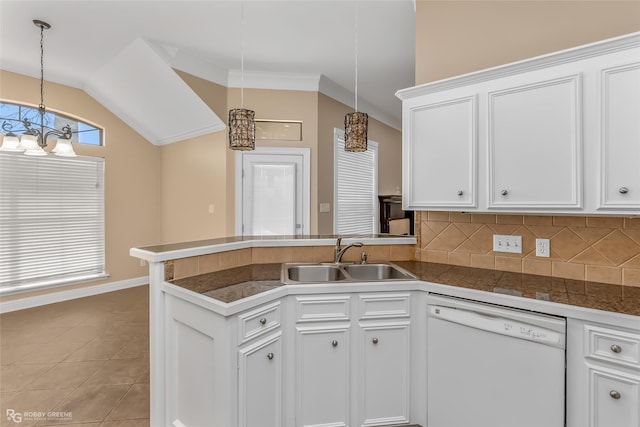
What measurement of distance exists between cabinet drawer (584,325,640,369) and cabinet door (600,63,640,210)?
2.02ft

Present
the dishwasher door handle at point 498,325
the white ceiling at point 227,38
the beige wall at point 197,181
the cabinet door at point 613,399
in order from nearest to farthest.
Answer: the cabinet door at point 613,399
the dishwasher door handle at point 498,325
the white ceiling at point 227,38
the beige wall at point 197,181

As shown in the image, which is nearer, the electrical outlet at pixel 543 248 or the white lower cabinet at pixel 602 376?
the white lower cabinet at pixel 602 376

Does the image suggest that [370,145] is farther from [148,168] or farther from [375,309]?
[375,309]

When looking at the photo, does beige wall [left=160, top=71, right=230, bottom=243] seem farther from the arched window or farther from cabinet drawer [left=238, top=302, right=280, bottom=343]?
cabinet drawer [left=238, top=302, right=280, bottom=343]

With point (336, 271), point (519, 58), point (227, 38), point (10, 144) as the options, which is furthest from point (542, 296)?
point (10, 144)

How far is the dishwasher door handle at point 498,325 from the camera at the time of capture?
1.49 m

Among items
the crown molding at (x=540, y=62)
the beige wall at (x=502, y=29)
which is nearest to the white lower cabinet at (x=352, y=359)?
the crown molding at (x=540, y=62)

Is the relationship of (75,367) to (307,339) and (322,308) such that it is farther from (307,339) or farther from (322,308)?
(322,308)

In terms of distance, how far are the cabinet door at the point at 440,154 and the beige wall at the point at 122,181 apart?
4.65 metres

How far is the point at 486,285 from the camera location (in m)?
1.80

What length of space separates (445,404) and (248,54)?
3886 millimetres

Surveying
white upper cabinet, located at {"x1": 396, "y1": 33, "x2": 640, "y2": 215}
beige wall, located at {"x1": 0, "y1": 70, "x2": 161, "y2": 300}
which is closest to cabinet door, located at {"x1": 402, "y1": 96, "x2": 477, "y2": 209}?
white upper cabinet, located at {"x1": 396, "y1": 33, "x2": 640, "y2": 215}

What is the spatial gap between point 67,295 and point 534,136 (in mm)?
5728

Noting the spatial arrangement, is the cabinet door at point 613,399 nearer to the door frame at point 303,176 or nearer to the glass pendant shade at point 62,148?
the door frame at point 303,176
